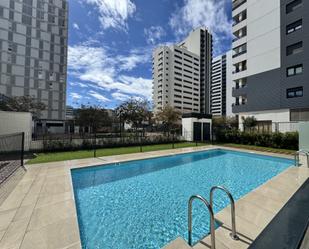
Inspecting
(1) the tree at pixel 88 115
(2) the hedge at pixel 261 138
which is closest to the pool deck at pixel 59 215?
(2) the hedge at pixel 261 138

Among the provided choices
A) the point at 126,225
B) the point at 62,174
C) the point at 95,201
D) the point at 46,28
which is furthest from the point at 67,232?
the point at 46,28

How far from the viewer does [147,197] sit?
603 cm

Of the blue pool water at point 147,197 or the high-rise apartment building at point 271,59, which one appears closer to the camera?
the blue pool water at point 147,197

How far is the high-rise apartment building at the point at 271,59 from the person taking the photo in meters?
20.5

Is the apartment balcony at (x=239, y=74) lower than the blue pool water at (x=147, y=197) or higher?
higher

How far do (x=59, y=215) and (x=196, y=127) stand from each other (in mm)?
19609

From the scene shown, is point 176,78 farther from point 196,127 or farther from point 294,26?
point 196,127

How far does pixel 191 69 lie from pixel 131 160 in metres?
80.5

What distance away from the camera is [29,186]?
5.84 meters

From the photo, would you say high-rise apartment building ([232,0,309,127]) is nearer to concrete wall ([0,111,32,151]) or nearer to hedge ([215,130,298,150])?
Result: hedge ([215,130,298,150])

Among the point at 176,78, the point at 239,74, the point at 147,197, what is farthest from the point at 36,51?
the point at 176,78

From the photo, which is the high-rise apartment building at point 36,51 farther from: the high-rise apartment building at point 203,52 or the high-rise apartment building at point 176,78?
the high-rise apartment building at point 203,52

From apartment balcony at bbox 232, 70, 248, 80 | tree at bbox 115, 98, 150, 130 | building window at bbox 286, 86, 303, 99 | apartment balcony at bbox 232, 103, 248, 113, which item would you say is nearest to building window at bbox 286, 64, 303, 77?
building window at bbox 286, 86, 303, 99

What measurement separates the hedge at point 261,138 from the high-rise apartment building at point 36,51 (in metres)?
42.1
